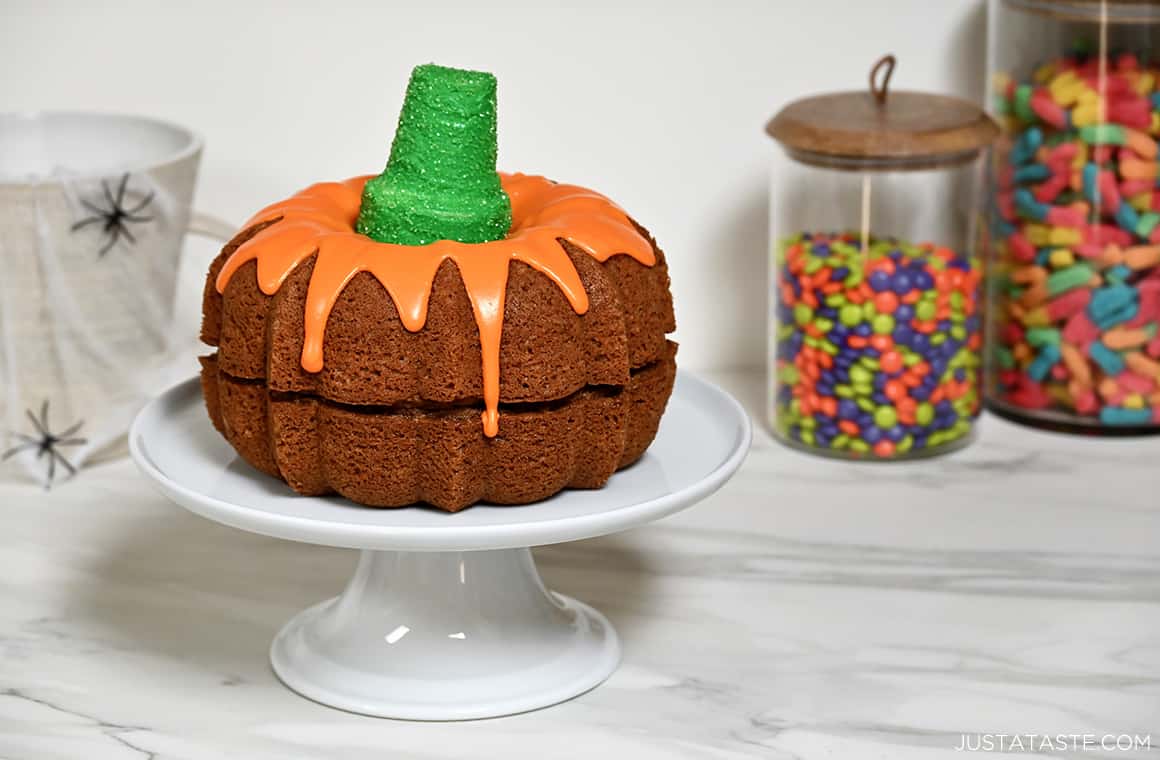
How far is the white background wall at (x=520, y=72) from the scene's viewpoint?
64.1 inches

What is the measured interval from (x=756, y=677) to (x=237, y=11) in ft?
2.81

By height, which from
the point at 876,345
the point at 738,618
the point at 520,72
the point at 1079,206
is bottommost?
the point at 738,618

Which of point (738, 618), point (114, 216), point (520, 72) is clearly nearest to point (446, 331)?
point (738, 618)

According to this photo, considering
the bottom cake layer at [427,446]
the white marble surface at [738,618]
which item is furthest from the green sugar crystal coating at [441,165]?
the white marble surface at [738,618]

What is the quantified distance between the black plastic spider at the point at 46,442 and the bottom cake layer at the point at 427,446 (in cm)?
50

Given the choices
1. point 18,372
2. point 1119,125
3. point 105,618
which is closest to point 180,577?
point 105,618

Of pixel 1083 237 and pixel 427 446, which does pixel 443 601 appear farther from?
pixel 1083 237

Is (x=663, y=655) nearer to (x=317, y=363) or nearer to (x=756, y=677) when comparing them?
(x=756, y=677)

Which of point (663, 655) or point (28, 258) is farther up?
point (28, 258)

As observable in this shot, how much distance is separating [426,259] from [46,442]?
0.64 meters

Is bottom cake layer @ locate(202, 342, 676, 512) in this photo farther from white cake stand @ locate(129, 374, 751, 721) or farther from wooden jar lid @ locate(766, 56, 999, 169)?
wooden jar lid @ locate(766, 56, 999, 169)

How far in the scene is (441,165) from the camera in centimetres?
106

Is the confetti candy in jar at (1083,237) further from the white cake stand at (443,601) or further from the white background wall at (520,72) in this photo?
the white cake stand at (443,601)

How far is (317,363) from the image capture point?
98cm
